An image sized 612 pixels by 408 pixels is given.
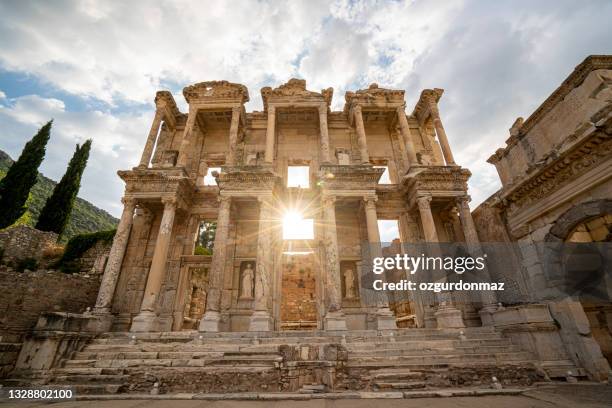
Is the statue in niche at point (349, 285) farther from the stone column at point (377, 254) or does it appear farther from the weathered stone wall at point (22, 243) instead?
the weathered stone wall at point (22, 243)

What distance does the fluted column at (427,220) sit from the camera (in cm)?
1239

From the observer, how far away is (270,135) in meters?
14.6

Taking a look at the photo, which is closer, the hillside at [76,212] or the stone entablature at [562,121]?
the stone entablature at [562,121]

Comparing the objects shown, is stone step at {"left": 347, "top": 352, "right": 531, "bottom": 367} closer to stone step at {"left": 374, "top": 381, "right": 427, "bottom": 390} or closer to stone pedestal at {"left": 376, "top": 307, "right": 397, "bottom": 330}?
stone step at {"left": 374, "top": 381, "right": 427, "bottom": 390}

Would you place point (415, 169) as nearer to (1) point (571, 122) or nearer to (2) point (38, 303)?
(1) point (571, 122)

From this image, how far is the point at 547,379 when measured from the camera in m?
6.72

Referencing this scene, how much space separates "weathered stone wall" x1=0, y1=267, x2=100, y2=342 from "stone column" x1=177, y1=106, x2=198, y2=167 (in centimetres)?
738

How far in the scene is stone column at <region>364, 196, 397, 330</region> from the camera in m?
10.5

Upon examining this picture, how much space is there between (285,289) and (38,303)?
12566 millimetres

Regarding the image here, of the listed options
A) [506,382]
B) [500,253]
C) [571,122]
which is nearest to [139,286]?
[506,382]

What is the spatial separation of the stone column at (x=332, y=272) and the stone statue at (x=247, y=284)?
150 inches

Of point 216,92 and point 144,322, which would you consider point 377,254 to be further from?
point 216,92

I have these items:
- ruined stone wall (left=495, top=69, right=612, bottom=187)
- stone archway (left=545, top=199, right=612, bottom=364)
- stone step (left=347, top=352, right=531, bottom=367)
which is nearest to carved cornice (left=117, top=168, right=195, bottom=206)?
stone step (left=347, top=352, right=531, bottom=367)

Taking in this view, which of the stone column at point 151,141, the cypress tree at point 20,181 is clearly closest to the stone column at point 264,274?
the stone column at point 151,141
